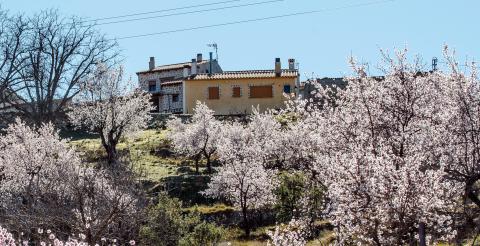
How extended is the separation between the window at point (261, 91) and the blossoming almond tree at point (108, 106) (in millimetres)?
15852

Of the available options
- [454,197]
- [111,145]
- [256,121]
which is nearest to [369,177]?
[454,197]

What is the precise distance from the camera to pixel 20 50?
140 feet

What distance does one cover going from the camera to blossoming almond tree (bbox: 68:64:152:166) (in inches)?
1992

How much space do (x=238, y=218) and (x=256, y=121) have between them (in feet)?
52.9

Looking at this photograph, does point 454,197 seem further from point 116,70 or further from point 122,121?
point 116,70

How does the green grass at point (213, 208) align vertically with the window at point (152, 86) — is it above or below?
below

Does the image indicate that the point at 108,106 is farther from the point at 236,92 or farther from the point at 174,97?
the point at 174,97

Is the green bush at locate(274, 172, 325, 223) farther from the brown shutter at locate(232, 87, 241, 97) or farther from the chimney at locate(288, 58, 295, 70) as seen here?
the chimney at locate(288, 58, 295, 70)

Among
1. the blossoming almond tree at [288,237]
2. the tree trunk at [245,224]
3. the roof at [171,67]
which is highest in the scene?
the roof at [171,67]

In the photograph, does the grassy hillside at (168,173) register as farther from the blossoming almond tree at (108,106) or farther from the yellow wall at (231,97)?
the yellow wall at (231,97)

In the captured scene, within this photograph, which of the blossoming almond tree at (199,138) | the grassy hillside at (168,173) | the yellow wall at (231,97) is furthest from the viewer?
the yellow wall at (231,97)

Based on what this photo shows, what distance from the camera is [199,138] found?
169ft

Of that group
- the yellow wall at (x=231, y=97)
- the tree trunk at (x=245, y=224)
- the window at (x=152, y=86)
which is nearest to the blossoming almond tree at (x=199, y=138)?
the tree trunk at (x=245, y=224)

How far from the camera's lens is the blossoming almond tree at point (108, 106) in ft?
166
